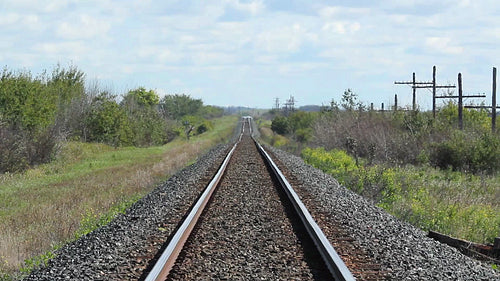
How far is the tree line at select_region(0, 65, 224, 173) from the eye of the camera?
28.0m

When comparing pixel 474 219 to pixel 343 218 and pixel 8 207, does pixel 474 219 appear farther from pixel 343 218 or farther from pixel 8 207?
pixel 8 207

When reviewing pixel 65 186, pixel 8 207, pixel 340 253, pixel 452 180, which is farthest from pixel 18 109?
pixel 340 253

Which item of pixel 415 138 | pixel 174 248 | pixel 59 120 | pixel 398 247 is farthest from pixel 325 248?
pixel 59 120

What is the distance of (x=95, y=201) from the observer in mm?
16562

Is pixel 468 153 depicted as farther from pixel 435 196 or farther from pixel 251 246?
pixel 251 246

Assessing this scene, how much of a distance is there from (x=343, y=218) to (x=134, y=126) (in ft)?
149

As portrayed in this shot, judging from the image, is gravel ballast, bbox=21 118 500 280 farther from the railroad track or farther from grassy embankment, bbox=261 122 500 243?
grassy embankment, bbox=261 122 500 243

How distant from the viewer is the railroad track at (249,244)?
7.14m

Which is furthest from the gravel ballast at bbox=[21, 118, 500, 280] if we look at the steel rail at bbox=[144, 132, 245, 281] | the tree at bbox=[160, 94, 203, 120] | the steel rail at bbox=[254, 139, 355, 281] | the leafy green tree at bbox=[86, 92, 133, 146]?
the tree at bbox=[160, 94, 203, 120]

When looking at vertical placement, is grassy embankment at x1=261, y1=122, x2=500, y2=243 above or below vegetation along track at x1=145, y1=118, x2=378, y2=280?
below

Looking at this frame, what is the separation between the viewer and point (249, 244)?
28.6 feet

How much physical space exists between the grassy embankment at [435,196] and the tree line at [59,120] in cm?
1246

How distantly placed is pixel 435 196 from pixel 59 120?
2534cm

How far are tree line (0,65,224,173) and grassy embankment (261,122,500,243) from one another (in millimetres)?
12458
